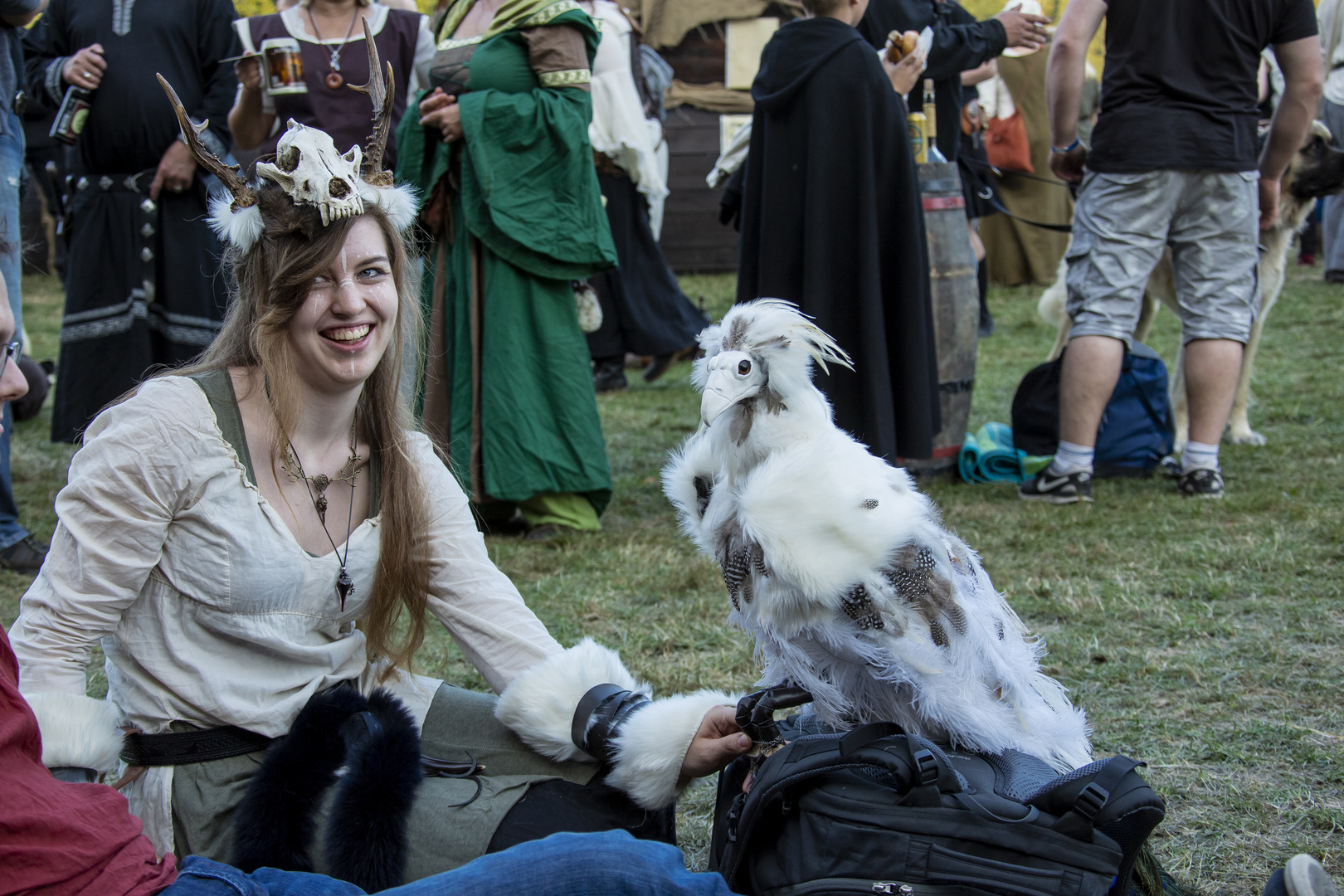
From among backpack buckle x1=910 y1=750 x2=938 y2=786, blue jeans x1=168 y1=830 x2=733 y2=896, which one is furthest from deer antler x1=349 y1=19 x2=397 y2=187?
backpack buckle x1=910 y1=750 x2=938 y2=786

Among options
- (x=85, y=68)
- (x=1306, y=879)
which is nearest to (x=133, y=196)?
(x=85, y=68)

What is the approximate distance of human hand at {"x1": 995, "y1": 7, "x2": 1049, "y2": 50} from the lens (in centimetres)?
489

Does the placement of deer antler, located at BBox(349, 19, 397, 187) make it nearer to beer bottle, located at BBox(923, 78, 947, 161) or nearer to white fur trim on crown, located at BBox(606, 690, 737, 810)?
white fur trim on crown, located at BBox(606, 690, 737, 810)

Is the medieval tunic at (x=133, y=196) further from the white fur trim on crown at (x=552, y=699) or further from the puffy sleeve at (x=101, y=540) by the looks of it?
the white fur trim on crown at (x=552, y=699)

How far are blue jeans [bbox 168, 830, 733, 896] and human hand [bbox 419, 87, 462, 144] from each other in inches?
112

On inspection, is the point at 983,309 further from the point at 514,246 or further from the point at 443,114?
the point at 443,114

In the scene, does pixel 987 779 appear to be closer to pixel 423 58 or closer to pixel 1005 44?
pixel 423 58

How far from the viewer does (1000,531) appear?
413 cm

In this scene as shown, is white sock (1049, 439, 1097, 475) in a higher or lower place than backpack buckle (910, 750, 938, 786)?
lower

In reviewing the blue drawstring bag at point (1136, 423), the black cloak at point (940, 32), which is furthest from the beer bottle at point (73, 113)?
the blue drawstring bag at point (1136, 423)

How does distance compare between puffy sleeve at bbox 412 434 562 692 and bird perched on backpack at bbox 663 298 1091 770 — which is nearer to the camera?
bird perched on backpack at bbox 663 298 1091 770

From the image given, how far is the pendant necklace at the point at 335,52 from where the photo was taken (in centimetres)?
401

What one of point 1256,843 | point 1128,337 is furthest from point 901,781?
point 1128,337

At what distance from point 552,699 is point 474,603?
0.80 ft
